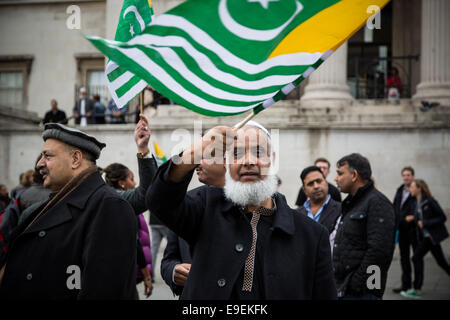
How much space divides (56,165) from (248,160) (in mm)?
1347

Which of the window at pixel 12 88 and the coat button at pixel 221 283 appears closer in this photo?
the coat button at pixel 221 283

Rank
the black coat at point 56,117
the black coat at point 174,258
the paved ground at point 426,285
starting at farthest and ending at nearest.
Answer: the black coat at point 56,117, the paved ground at point 426,285, the black coat at point 174,258

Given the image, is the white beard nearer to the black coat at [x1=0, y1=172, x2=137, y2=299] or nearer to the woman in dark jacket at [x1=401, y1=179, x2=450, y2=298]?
the black coat at [x1=0, y1=172, x2=137, y2=299]

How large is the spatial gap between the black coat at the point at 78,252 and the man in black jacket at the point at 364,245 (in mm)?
2558

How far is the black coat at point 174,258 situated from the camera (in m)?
4.23

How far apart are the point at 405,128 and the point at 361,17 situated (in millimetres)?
11864

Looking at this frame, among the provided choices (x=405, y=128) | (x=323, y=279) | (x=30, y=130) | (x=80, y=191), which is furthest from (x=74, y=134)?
(x=30, y=130)

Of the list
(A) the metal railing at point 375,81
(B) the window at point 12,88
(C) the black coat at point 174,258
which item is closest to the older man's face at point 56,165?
(C) the black coat at point 174,258

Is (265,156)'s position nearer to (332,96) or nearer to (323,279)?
(323,279)

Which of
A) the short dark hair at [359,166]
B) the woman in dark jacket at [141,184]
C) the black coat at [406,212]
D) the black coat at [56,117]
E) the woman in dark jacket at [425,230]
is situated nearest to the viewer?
the woman in dark jacket at [141,184]

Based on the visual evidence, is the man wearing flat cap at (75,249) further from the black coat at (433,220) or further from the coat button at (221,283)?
the black coat at (433,220)

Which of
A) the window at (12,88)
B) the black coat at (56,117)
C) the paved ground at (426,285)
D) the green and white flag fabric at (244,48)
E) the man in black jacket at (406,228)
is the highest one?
the window at (12,88)

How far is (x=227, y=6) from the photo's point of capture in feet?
11.0

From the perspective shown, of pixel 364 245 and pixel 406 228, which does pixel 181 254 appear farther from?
pixel 406 228
